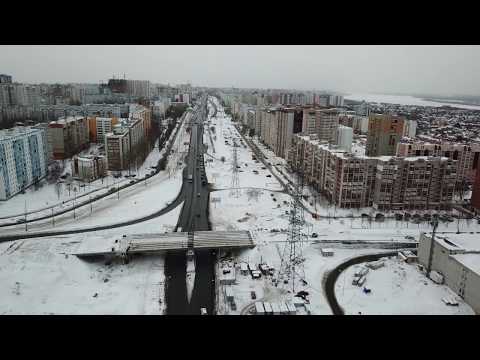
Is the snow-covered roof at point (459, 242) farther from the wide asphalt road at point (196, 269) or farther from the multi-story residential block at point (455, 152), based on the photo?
the multi-story residential block at point (455, 152)

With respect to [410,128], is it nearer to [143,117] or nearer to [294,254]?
[143,117]

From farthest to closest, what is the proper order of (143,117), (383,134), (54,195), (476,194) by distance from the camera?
(143,117), (383,134), (54,195), (476,194)

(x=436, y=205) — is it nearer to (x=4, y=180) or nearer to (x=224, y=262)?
(x=224, y=262)

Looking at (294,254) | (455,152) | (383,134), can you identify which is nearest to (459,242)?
(294,254)

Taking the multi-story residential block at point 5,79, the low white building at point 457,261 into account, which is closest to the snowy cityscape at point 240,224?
the low white building at point 457,261

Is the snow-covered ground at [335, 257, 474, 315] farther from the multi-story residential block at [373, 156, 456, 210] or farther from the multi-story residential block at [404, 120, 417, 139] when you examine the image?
the multi-story residential block at [404, 120, 417, 139]

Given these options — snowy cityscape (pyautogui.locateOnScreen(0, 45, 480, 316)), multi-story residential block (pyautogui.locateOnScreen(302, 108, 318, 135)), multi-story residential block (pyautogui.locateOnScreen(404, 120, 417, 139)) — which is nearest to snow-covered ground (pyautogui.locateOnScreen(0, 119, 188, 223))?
snowy cityscape (pyautogui.locateOnScreen(0, 45, 480, 316))
